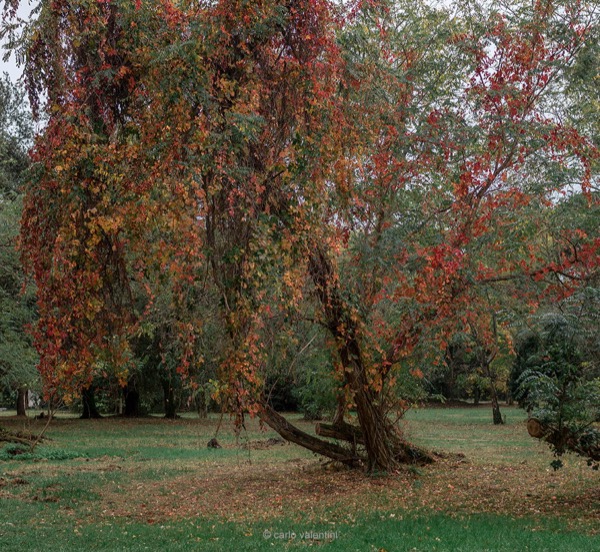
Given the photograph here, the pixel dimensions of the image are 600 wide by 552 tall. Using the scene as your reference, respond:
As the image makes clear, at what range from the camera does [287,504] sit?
9.69 meters

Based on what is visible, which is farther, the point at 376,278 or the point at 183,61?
the point at 376,278

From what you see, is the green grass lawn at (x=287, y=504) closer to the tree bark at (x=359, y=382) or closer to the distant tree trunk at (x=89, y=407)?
the tree bark at (x=359, y=382)

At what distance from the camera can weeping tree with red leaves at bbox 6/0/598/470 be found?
24.4 feet

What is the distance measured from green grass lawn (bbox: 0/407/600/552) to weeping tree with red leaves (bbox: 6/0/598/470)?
5.32 ft

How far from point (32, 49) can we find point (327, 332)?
230 inches

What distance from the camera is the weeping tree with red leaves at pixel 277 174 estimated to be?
745 centimetres

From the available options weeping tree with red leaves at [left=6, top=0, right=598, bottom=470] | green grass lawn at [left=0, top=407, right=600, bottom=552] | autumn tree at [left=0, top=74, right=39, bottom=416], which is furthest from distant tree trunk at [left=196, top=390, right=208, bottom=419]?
autumn tree at [left=0, top=74, right=39, bottom=416]

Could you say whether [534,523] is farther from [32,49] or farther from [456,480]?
[32,49]

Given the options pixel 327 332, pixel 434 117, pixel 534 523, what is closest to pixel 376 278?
pixel 327 332

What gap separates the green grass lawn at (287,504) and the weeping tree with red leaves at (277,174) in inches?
63.8

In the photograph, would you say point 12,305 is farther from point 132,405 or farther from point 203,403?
point 132,405

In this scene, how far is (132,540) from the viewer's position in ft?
24.4

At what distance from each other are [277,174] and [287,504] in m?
4.56

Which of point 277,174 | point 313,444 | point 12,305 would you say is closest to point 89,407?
point 12,305
